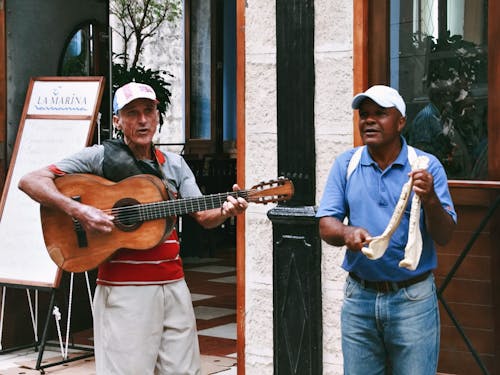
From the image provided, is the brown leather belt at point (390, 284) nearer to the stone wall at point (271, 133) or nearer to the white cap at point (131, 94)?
the white cap at point (131, 94)

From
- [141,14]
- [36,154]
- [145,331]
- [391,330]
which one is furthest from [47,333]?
[141,14]

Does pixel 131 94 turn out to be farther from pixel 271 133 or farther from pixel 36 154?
pixel 36 154

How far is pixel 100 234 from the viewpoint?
4609 mm

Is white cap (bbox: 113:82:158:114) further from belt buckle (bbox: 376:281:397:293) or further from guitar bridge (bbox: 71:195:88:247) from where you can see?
belt buckle (bbox: 376:281:397:293)

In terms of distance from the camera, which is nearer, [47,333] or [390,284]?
[390,284]

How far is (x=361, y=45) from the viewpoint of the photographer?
5598mm

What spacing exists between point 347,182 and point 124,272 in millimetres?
1131

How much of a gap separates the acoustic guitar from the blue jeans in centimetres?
84

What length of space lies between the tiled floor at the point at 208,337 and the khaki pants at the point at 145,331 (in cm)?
232

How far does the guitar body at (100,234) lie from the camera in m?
4.54

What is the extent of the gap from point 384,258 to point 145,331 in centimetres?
121

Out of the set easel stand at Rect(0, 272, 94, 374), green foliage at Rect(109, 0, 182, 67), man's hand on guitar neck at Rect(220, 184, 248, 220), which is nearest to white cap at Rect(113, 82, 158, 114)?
man's hand on guitar neck at Rect(220, 184, 248, 220)

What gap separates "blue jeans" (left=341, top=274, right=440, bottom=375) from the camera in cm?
385

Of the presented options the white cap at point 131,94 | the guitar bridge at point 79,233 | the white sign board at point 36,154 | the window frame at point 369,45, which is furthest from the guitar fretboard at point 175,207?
the white sign board at point 36,154
